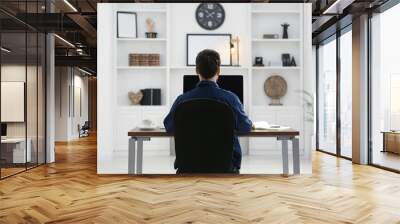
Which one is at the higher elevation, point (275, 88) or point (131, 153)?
point (275, 88)

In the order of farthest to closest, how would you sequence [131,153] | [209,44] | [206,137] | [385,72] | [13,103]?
[209,44] < [385,72] < [13,103] < [131,153] < [206,137]

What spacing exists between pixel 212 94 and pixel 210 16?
5476 mm

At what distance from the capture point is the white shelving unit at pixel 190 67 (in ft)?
21.3

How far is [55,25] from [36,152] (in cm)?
191

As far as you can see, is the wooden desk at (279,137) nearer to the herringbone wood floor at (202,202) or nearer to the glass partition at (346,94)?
the herringbone wood floor at (202,202)

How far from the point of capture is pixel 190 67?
6531 millimetres

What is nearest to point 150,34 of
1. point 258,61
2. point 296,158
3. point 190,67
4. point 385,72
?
point 190,67

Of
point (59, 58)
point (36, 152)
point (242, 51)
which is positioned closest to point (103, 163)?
point (36, 152)

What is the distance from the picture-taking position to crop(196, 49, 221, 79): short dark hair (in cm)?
146

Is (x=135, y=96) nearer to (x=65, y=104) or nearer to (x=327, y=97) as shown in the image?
(x=327, y=97)

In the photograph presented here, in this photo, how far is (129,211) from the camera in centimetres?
65

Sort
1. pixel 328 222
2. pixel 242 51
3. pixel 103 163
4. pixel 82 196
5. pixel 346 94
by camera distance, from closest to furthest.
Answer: pixel 328 222 < pixel 82 196 < pixel 103 163 < pixel 242 51 < pixel 346 94

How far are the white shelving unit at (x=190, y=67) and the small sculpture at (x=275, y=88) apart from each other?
8 centimetres

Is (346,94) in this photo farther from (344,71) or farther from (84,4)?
(84,4)
